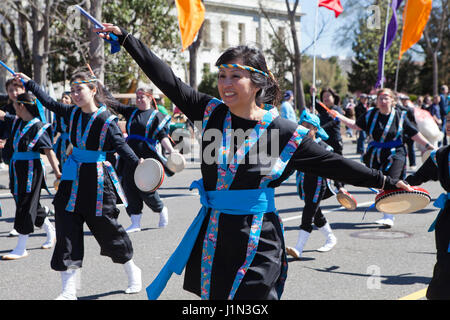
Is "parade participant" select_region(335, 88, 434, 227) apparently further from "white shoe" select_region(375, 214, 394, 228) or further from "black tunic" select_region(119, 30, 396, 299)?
"black tunic" select_region(119, 30, 396, 299)

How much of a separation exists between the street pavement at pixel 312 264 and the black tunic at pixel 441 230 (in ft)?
3.73

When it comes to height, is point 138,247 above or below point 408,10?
below

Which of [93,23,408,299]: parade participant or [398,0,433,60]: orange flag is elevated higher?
[398,0,433,60]: orange flag

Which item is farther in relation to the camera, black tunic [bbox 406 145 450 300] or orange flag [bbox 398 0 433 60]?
orange flag [bbox 398 0 433 60]

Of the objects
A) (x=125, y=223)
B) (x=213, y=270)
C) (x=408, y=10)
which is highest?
(x=408, y=10)

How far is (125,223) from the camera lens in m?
8.23

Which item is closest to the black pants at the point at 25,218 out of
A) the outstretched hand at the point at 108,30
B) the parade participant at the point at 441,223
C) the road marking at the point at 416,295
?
the outstretched hand at the point at 108,30

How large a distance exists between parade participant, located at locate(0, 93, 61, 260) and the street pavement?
0.44 meters

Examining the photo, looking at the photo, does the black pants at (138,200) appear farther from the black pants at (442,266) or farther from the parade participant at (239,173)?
the parade participant at (239,173)

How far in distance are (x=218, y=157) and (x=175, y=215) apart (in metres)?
5.86

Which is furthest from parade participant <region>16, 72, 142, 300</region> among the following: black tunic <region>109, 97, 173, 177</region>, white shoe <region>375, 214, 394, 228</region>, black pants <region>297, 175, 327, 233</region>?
white shoe <region>375, 214, 394, 228</region>

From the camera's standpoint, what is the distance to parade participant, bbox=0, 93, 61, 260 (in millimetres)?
6289
